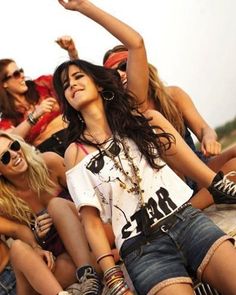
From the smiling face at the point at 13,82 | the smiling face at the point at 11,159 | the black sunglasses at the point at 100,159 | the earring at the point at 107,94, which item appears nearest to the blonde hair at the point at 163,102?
the earring at the point at 107,94

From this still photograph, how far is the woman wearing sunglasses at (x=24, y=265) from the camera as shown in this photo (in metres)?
2.04

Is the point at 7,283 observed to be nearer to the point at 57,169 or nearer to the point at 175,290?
the point at 57,169

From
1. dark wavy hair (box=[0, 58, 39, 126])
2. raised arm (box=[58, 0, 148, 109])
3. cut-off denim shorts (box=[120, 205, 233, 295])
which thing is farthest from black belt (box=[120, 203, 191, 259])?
dark wavy hair (box=[0, 58, 39, 126])

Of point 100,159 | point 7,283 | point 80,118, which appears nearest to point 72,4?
point 80,118

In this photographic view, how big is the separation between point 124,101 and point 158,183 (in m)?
0.51

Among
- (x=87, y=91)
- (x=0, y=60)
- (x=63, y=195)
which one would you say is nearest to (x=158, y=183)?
(x=87, y=91)

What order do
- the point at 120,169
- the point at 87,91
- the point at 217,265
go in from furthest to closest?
1. the point at 87,91
2. the point at 120,169
3. the point at 217,265

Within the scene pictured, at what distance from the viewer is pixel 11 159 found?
2.53m

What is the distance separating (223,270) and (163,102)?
1270mm

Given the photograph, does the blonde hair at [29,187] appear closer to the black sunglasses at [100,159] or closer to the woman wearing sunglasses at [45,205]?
the woman wearing sunglasses at [45,205]

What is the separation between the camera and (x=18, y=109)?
12.0 feet

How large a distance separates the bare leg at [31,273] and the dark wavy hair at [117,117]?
59 centimetres

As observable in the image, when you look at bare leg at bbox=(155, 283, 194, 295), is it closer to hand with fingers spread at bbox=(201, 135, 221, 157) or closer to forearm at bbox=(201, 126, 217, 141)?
hand with fingers spread at bbox=(201, 135, 221, 157)

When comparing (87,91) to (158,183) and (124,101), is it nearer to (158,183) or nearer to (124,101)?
(124,101)
